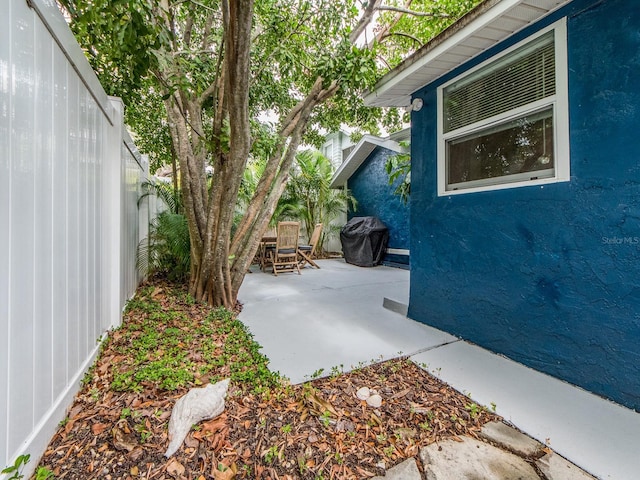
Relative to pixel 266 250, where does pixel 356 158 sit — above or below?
above

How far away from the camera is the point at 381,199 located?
8.34 metres

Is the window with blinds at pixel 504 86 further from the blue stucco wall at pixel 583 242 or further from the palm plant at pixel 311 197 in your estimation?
the palm plant at pixel 311 197

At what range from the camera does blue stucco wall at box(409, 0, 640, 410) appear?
1.88m

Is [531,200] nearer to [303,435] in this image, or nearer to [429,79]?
[429,79]

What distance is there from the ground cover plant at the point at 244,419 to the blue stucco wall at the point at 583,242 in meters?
0.87

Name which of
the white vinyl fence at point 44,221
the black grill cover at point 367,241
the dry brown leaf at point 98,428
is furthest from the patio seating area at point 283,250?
the dry brown leaf at point 98,428

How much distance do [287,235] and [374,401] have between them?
15.8 feet

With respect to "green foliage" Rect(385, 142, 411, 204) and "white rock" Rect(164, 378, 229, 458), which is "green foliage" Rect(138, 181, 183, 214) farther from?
"white rock" Rect(164, 378, 229, 458)

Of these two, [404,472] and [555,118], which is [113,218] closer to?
[404,472]

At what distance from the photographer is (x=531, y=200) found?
2381mm

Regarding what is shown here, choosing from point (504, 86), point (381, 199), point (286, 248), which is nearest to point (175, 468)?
point (504, 86)

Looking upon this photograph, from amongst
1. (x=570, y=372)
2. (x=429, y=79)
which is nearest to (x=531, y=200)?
(x=570, y=372)

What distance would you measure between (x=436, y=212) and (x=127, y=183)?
129 inches

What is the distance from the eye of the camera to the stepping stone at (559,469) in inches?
55.0
